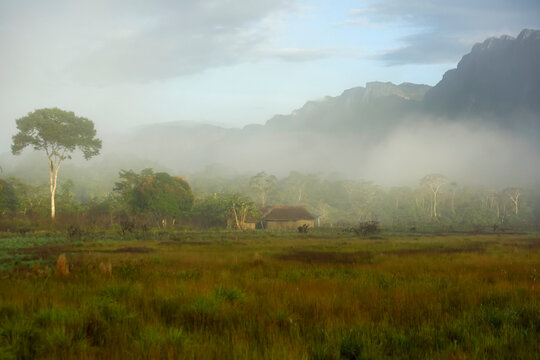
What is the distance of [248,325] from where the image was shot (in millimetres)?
6035

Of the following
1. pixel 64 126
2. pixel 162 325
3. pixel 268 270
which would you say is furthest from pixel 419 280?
pixel 64 126

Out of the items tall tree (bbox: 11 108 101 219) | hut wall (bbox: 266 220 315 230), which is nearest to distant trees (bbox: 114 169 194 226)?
tall tree (bbox: 11 108 101 219)

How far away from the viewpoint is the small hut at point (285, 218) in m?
75.8

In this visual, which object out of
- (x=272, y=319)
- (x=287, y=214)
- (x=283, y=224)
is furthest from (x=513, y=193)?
(x=272, y=319)

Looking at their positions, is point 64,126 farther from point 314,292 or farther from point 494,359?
point 494,359

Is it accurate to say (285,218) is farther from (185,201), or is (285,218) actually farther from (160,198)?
(160,198)

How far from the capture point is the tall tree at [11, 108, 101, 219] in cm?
5219

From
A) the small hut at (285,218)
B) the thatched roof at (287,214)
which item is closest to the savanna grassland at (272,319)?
the small hut at (285,218)

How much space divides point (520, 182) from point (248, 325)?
17697 centimetres

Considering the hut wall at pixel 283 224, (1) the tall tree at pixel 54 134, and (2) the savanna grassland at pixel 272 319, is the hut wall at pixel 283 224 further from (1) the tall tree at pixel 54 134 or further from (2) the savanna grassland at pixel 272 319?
(2) the savanna grassland at pixel 272 319

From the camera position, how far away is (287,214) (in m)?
77.4

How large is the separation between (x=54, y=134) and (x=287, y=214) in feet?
146

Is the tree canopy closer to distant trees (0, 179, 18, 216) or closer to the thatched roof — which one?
distant trees (0, 179, 18, 216)

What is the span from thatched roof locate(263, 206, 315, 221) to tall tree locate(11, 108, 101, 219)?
118 feet
